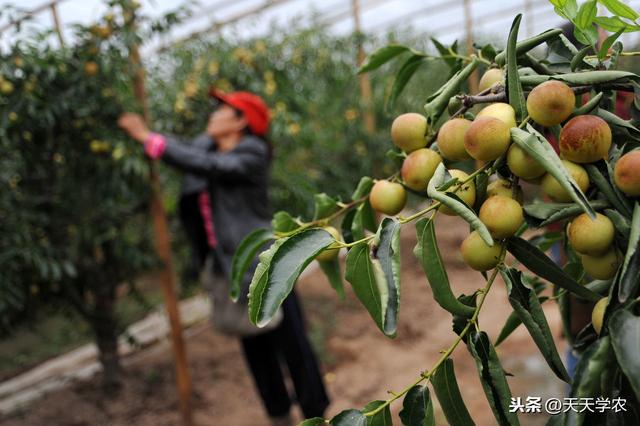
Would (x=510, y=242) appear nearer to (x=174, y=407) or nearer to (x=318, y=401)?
(x=318, y=401)

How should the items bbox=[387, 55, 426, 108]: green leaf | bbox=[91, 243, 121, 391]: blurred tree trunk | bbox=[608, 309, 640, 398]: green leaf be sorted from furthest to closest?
bbox=[91, 243, 121, 391]: blurred tree trunk
bbox=[387, 55, 426, 108]: green leaf
bbox=[608, 309, 640, 398]: green leaf

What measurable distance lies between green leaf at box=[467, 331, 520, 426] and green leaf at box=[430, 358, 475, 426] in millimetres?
31

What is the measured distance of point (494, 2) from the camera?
7.07 m

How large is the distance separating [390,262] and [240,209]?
1733 mm

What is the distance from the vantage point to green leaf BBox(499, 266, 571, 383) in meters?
0.42

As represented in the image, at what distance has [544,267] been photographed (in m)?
0.45

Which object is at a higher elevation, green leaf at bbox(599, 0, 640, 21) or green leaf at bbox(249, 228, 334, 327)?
green leaf at bbox(599, 0, 640, 21)

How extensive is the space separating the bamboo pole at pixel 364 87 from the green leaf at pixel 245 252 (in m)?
4.42

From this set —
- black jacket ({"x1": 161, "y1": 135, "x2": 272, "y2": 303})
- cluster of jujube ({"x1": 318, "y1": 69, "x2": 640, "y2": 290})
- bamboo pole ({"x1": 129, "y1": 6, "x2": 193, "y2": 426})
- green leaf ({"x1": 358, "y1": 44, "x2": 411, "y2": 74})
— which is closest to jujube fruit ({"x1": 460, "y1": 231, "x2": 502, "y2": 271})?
cluster of jujube ({"x1": 318, "y1": 69, "x2": 640, "y2": 290})

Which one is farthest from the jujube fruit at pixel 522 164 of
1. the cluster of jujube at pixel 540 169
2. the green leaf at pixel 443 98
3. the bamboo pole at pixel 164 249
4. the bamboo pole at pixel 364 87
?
the bamboo pole at pixel 364 87

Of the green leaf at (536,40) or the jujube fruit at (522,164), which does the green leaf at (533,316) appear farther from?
the green leaf at (536,40)

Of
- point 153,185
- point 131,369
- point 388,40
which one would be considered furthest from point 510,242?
point 388,40

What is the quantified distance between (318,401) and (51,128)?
57.3 inches

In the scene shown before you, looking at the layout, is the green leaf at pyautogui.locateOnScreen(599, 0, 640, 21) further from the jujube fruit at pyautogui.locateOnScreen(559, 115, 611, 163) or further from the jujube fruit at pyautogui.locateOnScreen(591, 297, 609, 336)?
the jujube fruit at pyautogui.locateOnScreen(591, 297, 609, 336)
